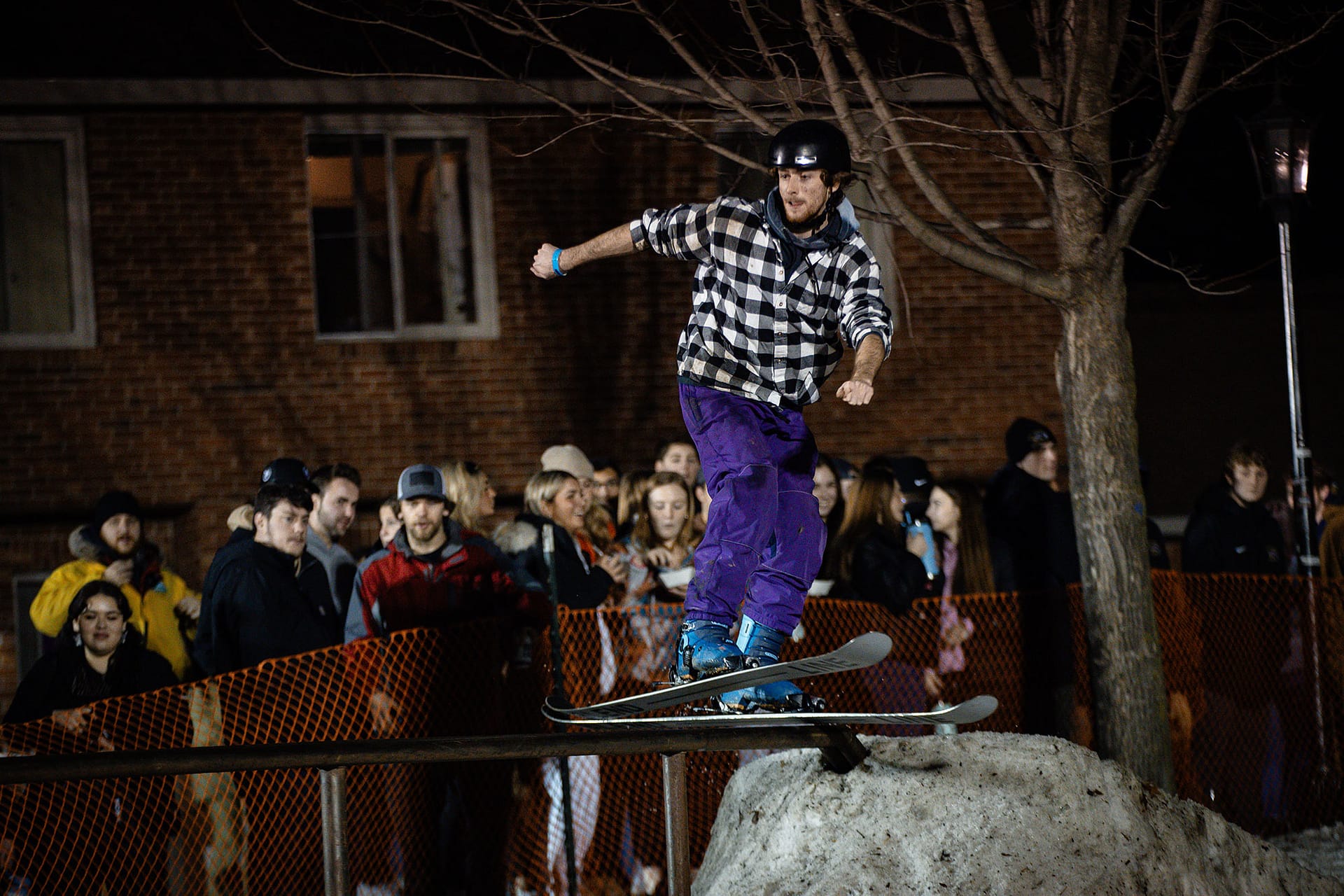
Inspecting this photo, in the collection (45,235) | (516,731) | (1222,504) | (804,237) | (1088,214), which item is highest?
(45,235)

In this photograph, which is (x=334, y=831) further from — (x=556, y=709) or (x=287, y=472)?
(x=287, y=472)

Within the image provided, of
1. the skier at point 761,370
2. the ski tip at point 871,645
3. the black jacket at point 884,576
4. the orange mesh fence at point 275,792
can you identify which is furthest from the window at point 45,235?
the ski tip at point 871,645

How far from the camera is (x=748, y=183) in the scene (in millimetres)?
10148

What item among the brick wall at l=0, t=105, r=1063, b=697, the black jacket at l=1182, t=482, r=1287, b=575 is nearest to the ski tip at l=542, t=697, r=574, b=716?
→ the black jacket at l=1182, t=482, r=1287, b=575

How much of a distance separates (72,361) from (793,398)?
24.4ft

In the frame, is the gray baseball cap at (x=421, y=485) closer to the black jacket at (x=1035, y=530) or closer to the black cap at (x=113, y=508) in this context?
the black cap at (x=113, y=508)

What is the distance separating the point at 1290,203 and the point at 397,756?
20.4 ft

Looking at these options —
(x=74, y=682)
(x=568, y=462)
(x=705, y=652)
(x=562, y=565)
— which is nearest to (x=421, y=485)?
(x=562, y=565)

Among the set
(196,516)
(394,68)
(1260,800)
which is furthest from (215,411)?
(1260,800)

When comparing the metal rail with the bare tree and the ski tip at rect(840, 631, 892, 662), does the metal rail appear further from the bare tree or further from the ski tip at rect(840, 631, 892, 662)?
the bare tree

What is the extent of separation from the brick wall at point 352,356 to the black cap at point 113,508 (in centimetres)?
327

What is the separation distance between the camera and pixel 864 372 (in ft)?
13.5

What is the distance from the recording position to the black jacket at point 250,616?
5797 mm

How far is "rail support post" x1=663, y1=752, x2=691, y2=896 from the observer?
4.10m
